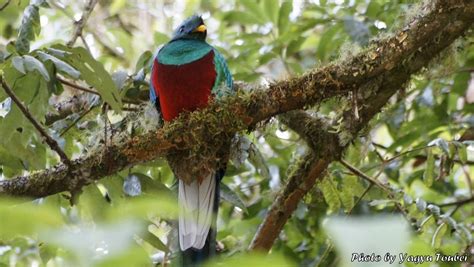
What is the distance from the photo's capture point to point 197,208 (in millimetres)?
2857

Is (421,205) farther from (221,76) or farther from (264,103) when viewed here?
(221,76)

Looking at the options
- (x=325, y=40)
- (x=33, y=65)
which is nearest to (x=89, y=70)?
(x=33, y=65)

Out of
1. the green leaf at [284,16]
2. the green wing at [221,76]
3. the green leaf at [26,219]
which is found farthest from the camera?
the green leaf at [284,16]

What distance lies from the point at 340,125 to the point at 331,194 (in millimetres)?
427

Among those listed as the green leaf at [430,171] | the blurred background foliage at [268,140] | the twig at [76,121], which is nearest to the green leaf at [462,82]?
the blurred background foliage at [268,140]

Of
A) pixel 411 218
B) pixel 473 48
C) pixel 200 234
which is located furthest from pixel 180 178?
pixel 473 48

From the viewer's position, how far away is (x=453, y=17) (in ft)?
8.22

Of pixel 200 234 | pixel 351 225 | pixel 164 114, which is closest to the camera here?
pixel 351 225

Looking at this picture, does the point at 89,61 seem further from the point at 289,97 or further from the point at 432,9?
the point at 432,9

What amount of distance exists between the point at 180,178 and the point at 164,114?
0.30 metres

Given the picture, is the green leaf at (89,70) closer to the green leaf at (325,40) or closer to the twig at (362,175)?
the twig at (362,175)

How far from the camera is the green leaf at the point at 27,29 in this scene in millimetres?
2334

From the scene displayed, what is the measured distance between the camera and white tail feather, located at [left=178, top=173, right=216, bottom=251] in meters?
2.73

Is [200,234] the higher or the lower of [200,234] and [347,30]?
the lower
